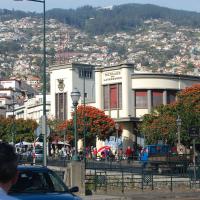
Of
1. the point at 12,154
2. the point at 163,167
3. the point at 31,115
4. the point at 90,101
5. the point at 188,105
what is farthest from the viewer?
the point at 31,115

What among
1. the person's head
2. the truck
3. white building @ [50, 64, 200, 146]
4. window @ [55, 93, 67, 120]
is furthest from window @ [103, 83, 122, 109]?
the person's head

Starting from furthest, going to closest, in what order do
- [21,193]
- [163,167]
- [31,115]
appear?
[31,115] → [163,167] → [21,193]

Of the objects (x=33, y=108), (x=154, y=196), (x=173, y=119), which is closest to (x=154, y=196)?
(x=154, y=196)

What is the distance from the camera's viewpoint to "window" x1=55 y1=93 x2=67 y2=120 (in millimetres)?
109719

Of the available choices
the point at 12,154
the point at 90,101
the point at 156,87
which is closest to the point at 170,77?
the point at 156,87

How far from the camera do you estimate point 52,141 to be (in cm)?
10206

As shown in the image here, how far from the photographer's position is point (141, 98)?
96938 millimetres

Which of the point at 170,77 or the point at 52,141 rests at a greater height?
the point at 170,77

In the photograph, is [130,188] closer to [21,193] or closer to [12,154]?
[21,193]

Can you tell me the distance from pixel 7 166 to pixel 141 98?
3641 inches

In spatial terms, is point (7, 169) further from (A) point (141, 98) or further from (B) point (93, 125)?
(A) point (141, 98)

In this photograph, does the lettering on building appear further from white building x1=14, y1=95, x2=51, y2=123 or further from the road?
the road

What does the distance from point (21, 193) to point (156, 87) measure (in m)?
84.1

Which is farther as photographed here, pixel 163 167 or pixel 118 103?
pixel 118 103
